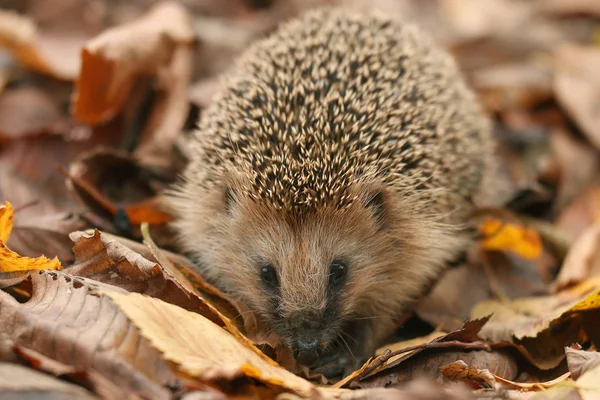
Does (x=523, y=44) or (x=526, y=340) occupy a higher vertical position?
(x=523, y=44)

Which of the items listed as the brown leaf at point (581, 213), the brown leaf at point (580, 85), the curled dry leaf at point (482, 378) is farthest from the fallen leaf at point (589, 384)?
the brown leaf at point (580, 85)

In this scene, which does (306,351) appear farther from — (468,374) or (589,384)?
(589,384)

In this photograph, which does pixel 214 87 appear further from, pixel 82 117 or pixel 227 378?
pixel 227 378

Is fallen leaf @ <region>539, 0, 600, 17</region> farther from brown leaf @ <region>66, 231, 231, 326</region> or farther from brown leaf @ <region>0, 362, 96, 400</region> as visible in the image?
brown leaf @ <region>0, 362, 96, 400</region>

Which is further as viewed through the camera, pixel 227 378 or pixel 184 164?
pixel 184 164

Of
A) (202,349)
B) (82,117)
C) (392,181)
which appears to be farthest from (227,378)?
(82,117)

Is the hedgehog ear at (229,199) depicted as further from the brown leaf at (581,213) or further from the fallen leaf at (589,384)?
the brown leaf at (581,213)
